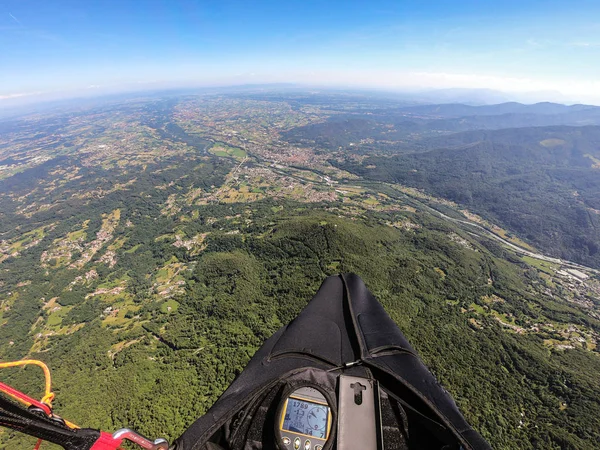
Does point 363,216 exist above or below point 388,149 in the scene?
below

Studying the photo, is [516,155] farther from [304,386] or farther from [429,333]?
[304,386]

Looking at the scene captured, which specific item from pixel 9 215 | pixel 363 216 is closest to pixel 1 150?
pixel 9 215

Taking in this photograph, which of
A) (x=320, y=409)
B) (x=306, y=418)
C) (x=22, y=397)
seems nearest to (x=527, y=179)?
(x=320, y=409)

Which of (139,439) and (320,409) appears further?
(320,409)

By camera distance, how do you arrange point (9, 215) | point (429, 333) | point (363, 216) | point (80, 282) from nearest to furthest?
point (429, 333) < point (80, 282) < point (363, 216) < point (9, 215)

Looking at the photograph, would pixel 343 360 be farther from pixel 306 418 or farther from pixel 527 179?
pixel 527 179

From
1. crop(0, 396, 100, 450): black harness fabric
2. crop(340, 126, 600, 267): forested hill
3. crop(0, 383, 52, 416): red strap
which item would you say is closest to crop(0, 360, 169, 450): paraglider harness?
crop(0, 396, 100, 450): black harness fabric

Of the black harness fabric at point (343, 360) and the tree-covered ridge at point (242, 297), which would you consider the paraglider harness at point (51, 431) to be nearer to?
the black harness fabric at point (343, 360)
